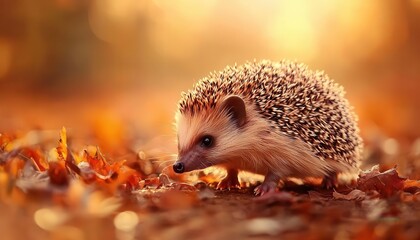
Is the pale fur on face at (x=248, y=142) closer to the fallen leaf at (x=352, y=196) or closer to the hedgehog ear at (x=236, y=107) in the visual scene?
the hedgehog ear at (x=236, y=107)

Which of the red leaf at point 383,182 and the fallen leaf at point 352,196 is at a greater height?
the red leaf at point 383,182

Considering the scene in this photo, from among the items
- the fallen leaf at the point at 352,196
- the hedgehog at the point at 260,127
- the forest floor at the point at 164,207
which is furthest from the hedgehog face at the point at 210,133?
the fallen leaf at the point at 352,196

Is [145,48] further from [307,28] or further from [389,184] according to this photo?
[389,184]

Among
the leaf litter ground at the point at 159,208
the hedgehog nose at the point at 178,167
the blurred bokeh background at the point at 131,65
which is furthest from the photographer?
the blurred bokeh background at the point at 131,65

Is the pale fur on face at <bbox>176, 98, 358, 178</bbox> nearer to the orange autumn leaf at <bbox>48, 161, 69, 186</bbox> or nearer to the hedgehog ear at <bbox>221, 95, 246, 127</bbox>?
the hedgehog ear at <bbox>221, 95, 246, 127</bbox>

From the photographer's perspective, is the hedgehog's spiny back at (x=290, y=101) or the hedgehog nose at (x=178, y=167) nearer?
the hedgehog nose at (x=178, y=167)

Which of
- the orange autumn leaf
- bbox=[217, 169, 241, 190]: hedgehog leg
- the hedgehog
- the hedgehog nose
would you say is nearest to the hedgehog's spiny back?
the hedgehog

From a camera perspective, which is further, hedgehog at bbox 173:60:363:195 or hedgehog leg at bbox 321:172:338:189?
hedgehog leg at bbox 321:172:338:189

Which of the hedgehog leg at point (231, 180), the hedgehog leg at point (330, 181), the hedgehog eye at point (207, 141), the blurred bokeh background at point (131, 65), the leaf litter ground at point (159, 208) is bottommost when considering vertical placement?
the leaf litter ground at point (159, 208)

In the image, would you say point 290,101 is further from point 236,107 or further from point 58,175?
point 58,175
